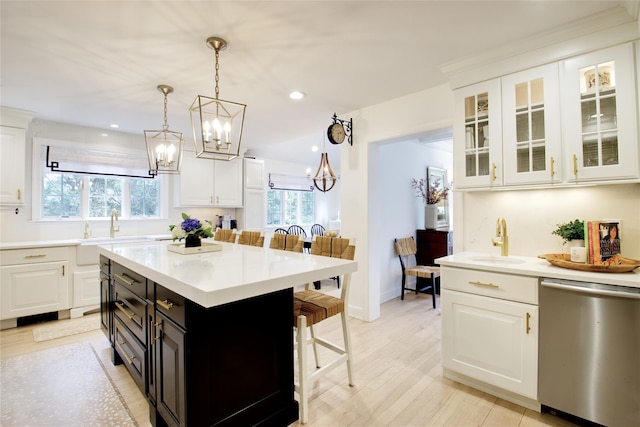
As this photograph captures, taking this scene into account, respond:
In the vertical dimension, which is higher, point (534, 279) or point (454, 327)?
point (534, 279)

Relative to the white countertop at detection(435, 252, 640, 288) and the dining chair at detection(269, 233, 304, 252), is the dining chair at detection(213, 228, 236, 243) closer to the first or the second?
the dining chair at detection(269, 233, 304, 252)

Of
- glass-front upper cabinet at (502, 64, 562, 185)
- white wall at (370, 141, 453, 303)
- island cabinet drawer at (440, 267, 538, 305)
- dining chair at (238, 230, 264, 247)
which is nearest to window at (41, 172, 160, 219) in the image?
dining chair at (238, 230, 264, 247)

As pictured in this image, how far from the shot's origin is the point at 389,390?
212cm

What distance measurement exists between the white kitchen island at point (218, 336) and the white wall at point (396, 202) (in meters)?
2.52

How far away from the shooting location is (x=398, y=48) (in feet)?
7.24

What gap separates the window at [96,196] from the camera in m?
3.94

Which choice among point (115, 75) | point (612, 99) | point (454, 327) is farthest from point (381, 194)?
point (115, 75)

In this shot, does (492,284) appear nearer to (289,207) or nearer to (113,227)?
(113,227)

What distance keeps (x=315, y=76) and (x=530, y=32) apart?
158cm

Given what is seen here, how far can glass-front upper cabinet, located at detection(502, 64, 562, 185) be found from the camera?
6.65 feet

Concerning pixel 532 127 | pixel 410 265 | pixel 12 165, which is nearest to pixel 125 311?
pixel 12 165

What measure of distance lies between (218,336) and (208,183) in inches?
156

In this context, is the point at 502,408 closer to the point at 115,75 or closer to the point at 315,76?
the point at 315,76

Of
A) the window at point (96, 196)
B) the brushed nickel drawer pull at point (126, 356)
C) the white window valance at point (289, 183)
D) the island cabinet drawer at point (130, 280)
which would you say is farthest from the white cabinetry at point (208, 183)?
the brushed nickel drawer pull at point (126, 356)
